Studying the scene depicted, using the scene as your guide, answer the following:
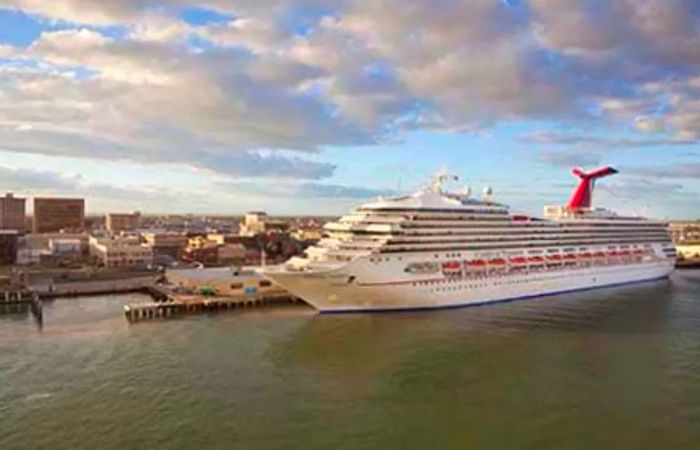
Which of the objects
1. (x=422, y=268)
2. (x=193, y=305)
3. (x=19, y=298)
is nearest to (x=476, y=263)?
(x=422, y=268)

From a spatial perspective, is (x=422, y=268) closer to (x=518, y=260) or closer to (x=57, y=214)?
(x=518, y=260)

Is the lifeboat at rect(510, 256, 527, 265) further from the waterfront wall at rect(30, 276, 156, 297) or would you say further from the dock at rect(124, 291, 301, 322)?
the waterfront wall at rect(30, 276, 156, 297)

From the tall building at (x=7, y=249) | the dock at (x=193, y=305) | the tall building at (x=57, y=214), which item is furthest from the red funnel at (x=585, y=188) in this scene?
the tall building at (x=57, y=214)

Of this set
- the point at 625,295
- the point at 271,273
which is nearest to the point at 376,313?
the point at 271,273

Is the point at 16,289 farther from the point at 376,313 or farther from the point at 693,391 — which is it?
the point at 693,391

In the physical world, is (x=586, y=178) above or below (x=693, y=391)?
above

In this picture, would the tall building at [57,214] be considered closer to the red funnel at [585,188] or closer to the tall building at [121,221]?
the tall building at [121,221]

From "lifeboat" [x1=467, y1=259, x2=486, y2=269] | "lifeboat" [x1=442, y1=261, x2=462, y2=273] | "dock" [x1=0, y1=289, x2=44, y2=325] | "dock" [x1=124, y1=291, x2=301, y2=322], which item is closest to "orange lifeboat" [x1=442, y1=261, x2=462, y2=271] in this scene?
"lifeboat" [x1=442, y1=261, x2=462, y2=273]
